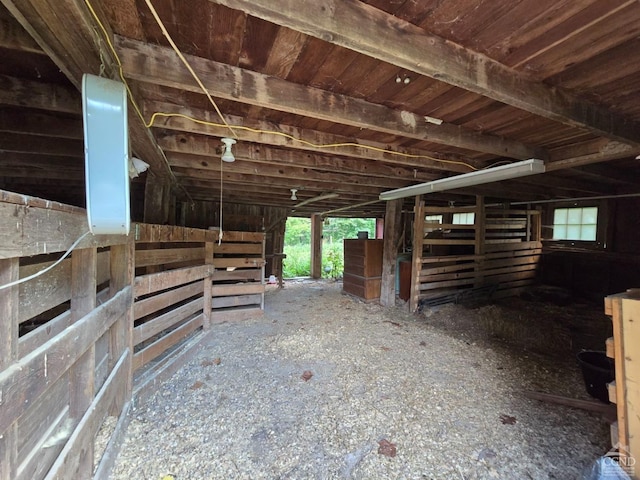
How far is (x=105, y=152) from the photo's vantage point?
1.03 m

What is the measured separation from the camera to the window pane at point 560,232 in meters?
5.73

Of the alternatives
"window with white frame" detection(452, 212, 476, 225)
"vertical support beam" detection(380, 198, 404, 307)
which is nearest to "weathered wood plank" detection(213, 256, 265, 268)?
"vertical support beam" detection(380, 198, 404, 307)

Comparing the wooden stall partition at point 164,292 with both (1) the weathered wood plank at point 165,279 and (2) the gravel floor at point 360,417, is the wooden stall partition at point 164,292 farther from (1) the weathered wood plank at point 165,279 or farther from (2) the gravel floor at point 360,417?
(2) the gravel floor at point 360,417

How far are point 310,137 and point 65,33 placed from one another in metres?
1.65

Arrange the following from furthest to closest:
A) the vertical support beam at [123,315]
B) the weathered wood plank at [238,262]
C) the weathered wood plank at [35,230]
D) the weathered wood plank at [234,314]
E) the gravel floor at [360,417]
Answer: the weathered wood plank at [238,262], the weathered wood plank at [234,314], the vertical support beam at [123,315], the gravel floor at [360,417], the weathered wood plank at [35,230]

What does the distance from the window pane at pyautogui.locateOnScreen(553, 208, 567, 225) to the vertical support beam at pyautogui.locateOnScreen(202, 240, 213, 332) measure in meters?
6.84

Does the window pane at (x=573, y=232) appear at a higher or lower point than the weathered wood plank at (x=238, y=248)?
higher

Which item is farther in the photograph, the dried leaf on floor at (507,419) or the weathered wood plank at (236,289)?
the weathered wood plank at (236,289)

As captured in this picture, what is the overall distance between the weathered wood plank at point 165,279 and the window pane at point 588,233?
6837mm

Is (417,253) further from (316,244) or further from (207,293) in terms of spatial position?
(316,244)

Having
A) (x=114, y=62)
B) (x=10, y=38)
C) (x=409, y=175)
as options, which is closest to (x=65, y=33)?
(x=114, y=62)

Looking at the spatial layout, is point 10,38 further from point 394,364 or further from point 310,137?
point 394,364

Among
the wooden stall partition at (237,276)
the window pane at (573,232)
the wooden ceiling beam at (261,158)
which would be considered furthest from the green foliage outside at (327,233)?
the wooden ceiling beam at (261,158)

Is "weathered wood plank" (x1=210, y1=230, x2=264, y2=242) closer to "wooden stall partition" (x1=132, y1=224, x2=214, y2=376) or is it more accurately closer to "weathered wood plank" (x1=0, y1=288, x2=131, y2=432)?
"wooden stall partition" (x1=132, y1=224, x2=214, y2=376)
